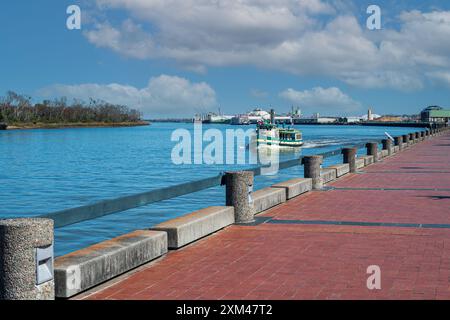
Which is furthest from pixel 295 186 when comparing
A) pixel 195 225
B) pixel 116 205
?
pixel 116 205

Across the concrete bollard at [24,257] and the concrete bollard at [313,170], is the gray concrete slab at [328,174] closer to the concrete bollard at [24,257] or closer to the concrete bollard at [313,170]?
the concrete bollard at [313,170]

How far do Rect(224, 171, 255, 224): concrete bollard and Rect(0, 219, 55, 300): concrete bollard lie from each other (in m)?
5.91

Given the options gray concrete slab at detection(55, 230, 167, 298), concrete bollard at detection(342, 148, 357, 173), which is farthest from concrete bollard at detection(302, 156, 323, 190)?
gray concrete slab at detection(55, 230, 167, 298)

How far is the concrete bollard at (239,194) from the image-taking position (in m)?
12.2

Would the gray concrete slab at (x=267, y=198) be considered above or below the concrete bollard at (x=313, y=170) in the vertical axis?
below

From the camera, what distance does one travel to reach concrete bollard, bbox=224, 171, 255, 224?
12164 millimetres

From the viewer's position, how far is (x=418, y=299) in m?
7.04

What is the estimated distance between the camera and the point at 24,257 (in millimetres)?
6340

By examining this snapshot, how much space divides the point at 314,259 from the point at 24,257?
4.24 meters

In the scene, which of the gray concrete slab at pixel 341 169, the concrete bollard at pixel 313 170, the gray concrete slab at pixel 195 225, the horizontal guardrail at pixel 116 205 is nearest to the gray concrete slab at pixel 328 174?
the gray concrete slab at pixel 341 169

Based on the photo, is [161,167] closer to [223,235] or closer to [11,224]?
[223,235]

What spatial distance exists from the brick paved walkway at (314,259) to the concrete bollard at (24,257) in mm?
1039

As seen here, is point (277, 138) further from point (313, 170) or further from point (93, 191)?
point (313, 170)

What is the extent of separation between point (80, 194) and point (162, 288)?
27.9 meters
